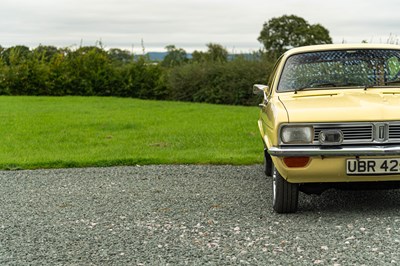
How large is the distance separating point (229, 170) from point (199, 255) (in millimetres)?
3922

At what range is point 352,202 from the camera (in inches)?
240

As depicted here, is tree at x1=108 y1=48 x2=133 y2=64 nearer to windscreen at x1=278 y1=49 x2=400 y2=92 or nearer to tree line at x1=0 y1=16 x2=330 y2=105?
tree line at x1=0 y1=16 x2=330 y2=105

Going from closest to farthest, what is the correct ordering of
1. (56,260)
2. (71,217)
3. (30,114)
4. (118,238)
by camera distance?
(56,260), (118,238), (71,217), (30,114)

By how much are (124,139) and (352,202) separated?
21.3 feet

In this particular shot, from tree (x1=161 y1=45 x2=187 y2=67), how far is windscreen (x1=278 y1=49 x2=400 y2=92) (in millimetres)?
24717

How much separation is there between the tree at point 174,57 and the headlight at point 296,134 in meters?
26.1

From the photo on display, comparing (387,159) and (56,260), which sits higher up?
(387,159)

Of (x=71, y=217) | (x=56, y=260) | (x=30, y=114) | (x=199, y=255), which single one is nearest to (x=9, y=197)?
(x=71, y=217)

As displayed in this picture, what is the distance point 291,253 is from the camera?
14.4ft

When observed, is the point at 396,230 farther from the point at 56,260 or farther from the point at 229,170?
the point at 229,170

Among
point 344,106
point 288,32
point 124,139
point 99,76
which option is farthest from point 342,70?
point 288,32

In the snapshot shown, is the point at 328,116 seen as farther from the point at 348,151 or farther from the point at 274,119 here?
the point at 274,119

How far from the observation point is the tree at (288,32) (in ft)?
198

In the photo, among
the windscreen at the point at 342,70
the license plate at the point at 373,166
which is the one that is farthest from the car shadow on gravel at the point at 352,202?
the windscreen at the point at 342,70
